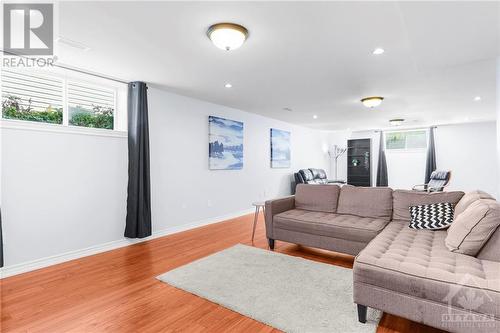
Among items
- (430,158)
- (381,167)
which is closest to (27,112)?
(381,167)

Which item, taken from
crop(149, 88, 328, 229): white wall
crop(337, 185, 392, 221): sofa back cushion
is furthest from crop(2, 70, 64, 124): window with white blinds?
crop(337, 185, 392, 221): sofa back cushion

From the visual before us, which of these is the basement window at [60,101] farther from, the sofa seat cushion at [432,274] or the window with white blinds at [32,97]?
the sofa seat cushion at [432,274]

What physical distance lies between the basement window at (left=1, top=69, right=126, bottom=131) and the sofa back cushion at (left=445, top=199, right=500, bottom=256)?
13.7 feet

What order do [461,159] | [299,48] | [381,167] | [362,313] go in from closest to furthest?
[362,313] → [299,48] → [461,159] → [381,167]

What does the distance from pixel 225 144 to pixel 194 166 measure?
36.5 inches

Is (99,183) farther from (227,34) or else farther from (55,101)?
(227,34)

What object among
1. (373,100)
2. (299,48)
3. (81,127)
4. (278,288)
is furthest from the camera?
(373,100)

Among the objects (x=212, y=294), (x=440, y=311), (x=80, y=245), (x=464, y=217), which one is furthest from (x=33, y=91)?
(x=464, y=217)

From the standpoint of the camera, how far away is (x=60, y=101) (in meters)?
3.32

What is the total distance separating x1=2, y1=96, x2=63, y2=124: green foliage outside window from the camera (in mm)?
2914

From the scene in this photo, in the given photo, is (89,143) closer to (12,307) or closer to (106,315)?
(12,307)

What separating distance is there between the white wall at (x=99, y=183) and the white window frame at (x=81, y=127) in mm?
65

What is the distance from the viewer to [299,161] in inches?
333

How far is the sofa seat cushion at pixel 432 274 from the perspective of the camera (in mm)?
1485
